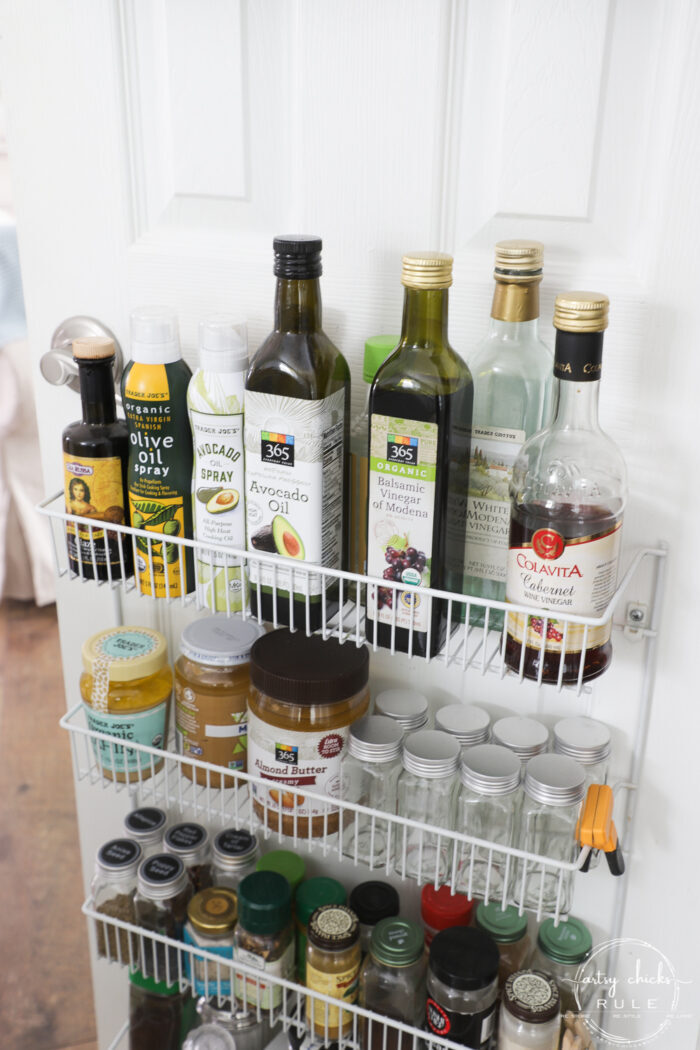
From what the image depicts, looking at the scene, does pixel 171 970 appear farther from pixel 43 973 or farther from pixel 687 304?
pixel 687 304

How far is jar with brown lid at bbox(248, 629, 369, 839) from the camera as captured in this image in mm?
949

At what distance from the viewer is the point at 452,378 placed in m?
0.79

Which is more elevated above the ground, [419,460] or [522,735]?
[419,460]

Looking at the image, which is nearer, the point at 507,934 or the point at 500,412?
the point at 500,412

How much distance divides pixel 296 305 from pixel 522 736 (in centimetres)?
45

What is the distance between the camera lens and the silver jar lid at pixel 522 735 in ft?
3.00

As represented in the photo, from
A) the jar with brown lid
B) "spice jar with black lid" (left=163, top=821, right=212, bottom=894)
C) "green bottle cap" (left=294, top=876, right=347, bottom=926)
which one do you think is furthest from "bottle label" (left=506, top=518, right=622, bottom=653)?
"spice jar with black lid" (left=163, top=821, right=212, bottom=894)

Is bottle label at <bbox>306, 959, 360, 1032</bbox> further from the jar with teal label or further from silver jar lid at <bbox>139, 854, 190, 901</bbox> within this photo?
the jar with teal label

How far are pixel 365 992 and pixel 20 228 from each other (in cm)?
87

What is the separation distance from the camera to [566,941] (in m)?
0.99

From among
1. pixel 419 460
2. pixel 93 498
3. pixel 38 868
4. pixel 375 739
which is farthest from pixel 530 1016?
pixel 38 868

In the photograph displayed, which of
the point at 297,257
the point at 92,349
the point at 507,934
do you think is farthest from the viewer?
the point at 507,934

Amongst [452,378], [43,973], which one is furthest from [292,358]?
[43,973]

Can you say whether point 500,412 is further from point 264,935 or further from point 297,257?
point 264,935
